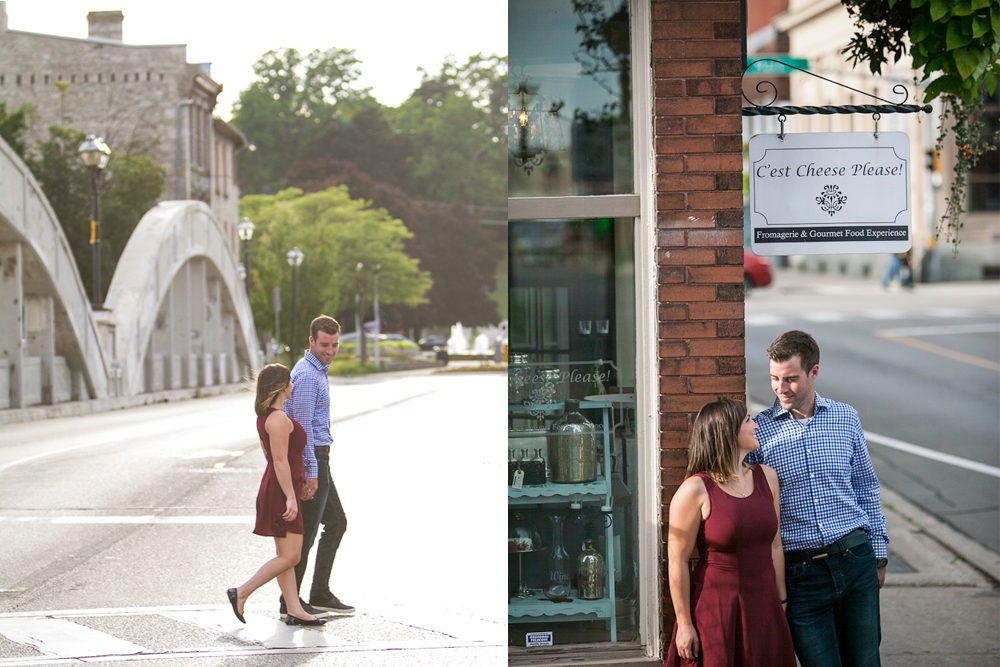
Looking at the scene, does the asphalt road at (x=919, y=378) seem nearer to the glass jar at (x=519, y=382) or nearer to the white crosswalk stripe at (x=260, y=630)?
the glass jar at (x=519, y=382)

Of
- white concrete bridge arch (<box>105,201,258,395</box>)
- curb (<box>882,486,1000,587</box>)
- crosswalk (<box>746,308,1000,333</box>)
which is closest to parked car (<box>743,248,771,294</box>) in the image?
crosswalk (<box>746,308,1000,333</box>)

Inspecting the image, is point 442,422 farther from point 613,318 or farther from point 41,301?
point 41,301

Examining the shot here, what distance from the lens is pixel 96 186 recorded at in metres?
4.59

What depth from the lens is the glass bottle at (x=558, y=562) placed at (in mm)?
4629

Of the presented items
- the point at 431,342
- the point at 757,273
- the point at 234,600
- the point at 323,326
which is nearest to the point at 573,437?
the point at 431,342

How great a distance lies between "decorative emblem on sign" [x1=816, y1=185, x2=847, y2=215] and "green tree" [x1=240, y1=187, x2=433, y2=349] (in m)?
1.98

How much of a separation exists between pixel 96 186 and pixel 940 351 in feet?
63.1

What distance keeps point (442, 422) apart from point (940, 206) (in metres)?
31.9

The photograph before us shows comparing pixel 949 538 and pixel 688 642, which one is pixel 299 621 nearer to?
pixel 688 642

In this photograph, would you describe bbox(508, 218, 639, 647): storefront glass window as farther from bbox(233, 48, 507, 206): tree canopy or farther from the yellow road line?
the yellow road line

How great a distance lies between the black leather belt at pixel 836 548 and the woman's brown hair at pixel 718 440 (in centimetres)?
56

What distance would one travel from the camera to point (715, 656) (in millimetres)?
3492

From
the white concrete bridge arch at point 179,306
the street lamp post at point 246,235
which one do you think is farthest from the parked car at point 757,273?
the white concrete bridge arch at point 179,306

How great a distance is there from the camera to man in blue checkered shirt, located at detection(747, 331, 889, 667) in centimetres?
369
